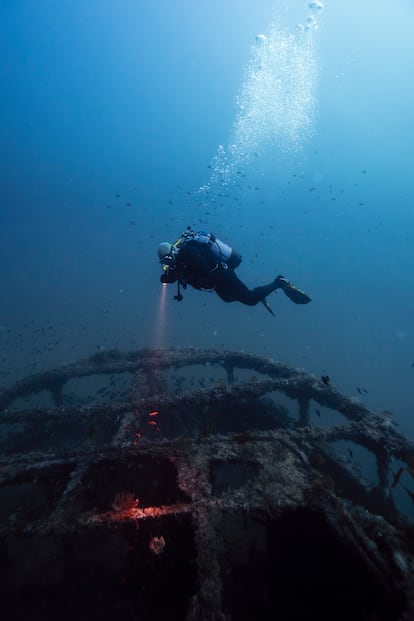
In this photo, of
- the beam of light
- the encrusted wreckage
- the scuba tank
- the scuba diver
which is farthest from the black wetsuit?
the beam of light

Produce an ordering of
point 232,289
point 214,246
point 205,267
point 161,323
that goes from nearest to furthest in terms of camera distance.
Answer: point 205,267
point 214,246
point 232,289
point 161,323

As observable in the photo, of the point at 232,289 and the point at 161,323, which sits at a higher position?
the point at 232,289

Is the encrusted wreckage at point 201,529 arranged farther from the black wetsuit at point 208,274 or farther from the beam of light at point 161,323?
the beam of light at point 161,323

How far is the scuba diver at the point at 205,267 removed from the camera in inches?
284

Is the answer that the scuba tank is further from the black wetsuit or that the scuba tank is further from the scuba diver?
the black wetsuit

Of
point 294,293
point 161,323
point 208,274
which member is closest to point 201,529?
point 208,274

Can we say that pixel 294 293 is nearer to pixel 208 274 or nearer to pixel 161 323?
pixel 208 274

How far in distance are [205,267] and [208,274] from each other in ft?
0.65

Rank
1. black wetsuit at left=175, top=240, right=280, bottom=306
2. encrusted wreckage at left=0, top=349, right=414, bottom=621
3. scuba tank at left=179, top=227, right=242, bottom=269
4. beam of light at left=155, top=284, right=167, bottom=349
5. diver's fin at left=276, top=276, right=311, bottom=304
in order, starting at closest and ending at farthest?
encrusted wreckage at left=0, top=349, right=414, bottom=621 < black wetsuit at left=175, top=240, right=280, bottom=306 < scuba tank at left=179, top=227, right=242, bottom=269 < diver's fin at left=276, top=276, right=311, bottom=304 < beam of light at left=155, top=284, right=167, bottom=349

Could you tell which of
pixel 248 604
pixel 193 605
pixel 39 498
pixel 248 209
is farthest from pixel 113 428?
pixel 248 209

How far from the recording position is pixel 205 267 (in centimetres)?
720

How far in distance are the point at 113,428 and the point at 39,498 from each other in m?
2.56

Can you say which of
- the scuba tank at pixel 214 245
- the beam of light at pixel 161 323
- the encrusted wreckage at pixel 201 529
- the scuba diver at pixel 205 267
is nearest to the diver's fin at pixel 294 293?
the scuba diver at pixel 205 267

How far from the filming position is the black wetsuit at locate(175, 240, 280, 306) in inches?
283
